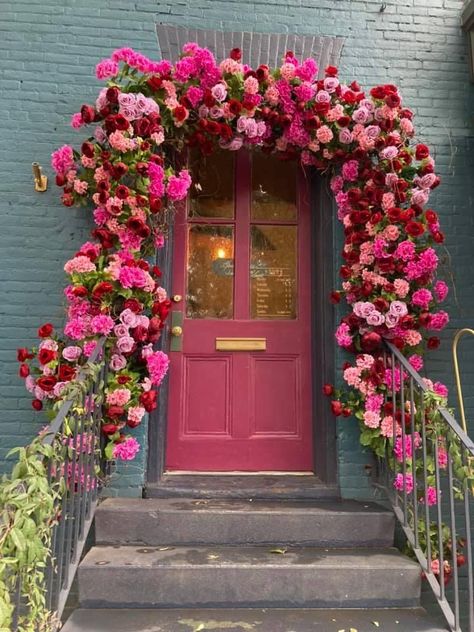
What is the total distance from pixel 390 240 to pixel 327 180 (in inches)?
27.6

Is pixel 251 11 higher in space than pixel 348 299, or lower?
A: higher

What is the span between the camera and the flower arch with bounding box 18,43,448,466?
9.89 feet

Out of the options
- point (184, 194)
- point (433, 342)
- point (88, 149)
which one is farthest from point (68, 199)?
point (433, 342)

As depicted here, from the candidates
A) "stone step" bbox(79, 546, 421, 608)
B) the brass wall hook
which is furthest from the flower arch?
"stone step" bbox(79, 546, 421, 608)

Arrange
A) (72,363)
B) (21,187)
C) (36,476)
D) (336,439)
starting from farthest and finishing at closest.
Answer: (21,187) < (336,439) < (72,363) < (36,476)

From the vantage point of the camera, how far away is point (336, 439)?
130 inches

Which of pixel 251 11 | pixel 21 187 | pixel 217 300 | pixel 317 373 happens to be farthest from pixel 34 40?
pixel 317 373

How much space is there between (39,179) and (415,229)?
251 centimetres

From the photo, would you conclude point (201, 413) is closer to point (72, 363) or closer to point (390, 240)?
point (72, 363)

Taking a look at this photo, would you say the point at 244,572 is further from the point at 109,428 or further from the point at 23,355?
the point at 23,355

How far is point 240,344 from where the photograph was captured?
3543 mm

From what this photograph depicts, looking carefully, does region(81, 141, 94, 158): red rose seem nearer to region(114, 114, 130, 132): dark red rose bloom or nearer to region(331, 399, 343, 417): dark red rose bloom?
region(114, 114, 130, 132): dark red rose bloom

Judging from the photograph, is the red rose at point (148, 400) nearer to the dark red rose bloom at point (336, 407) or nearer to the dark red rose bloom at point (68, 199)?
the dark red rose bloom at point (336, 407)

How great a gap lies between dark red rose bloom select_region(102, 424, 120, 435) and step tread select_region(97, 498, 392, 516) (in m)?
0.40
